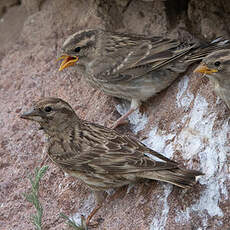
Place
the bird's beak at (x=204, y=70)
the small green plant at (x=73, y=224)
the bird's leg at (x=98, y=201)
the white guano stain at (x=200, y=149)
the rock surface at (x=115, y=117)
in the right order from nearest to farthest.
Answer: the white guano stain at (x=200, y=149) < the rock surface at (x=115, y=117) < the small green plant at (x=73, y=224) < the bird's leg at (x=98, y=201) < the bird's beak at (x=204, y=70)

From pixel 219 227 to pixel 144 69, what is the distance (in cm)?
242

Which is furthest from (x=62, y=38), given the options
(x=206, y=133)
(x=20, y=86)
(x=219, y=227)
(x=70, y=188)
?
(x=219, y=227)

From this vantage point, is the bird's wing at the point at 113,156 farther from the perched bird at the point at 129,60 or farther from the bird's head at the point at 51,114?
the perched bird at the point at 129,60

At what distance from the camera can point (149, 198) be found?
4426mm

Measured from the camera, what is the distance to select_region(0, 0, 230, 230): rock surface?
4.28 m

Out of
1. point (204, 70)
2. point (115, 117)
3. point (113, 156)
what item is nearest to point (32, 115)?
point (113, 156)

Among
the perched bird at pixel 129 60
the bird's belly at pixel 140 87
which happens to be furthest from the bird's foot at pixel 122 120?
the bird's belly at pixel 140 87

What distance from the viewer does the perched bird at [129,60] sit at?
18.6 ft

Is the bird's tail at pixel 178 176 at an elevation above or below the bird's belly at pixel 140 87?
above

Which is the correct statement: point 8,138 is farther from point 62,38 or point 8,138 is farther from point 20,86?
point 62,38

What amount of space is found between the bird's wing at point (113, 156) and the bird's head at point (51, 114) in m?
0.27

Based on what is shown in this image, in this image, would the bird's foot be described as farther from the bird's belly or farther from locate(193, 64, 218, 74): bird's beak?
locate(193, 64, 218, 74): bird's beak

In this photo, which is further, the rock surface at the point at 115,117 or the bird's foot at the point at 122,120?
the bird's foot at the point at 122,120

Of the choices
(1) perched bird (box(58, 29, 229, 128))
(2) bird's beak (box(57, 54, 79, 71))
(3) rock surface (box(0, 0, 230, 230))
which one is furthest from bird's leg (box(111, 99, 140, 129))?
(2) bird's beak (box(57, 54, 79, 71))
